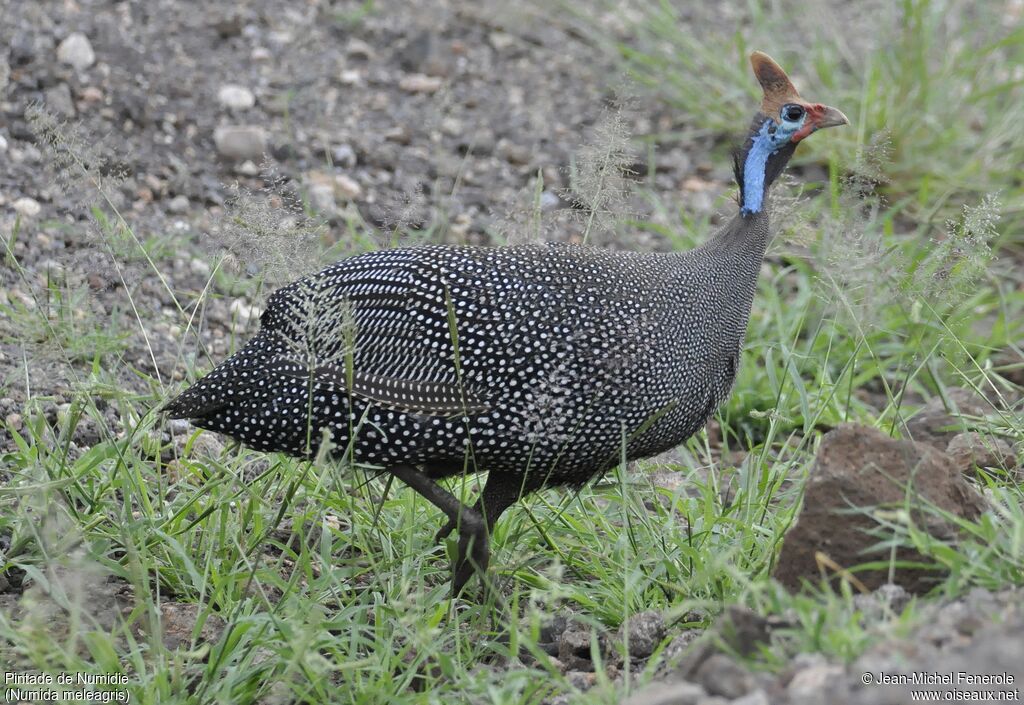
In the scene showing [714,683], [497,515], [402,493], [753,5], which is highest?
[753,5]

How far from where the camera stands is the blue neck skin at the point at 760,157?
370 cm

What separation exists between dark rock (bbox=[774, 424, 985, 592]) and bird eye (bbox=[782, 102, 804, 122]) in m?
1.16

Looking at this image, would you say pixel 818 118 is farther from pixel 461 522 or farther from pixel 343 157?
pixel 343 157

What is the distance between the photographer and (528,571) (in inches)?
138

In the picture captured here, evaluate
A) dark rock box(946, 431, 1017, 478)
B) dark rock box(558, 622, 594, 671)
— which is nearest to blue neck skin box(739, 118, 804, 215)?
dark rock box(946, 431, 1017, 478)

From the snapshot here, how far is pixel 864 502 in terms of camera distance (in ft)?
9.24

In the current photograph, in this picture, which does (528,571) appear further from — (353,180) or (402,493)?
(353,180)

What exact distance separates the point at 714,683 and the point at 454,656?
863 mm

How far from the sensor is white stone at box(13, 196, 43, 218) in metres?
4.72

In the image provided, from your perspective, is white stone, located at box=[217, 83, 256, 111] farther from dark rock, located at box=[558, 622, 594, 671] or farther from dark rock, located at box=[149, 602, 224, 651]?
dark rock, located at box=[558, 622, 594, 671]

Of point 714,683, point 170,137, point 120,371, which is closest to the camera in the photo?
point 714,683

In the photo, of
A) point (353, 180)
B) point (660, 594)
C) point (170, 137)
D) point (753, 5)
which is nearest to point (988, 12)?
point (753, 5)

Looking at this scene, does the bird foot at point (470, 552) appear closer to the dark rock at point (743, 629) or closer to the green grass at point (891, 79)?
the dark rock at point (743, 629)

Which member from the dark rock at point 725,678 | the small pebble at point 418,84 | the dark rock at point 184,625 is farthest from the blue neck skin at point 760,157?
the small pebble at point 418,84
